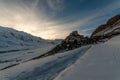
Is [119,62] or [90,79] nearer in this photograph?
[90,79]

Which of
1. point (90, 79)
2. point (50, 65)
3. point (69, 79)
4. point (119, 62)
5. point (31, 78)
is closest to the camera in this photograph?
point (90, 79)

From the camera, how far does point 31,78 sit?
935 cm

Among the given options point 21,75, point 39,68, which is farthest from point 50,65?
point 21,75

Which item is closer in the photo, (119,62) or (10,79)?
(119,62)

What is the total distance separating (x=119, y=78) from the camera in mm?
5449

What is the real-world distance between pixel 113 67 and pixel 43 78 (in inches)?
130

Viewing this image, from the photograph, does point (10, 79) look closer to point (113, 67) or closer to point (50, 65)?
point (50, 65)

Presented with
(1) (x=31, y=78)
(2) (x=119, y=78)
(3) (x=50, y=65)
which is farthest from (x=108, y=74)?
(3) (x=50, y=65)

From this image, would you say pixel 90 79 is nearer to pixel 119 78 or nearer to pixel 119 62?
pixel 119 78

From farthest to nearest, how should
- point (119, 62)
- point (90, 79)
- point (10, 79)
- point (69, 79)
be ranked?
point (10, 79) < point (119, 62) < point (69, 79) < point (90, 79)

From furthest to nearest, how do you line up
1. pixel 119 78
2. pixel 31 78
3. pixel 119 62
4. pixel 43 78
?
pixel 31 78 < pixel 43 78 < pixel 119 62 < pixel 119 78

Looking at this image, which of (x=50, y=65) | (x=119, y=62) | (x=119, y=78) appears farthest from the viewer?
(x=50, y=65)

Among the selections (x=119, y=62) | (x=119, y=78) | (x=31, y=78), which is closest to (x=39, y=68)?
(x=31, y=78)

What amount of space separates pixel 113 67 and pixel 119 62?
0.56m
